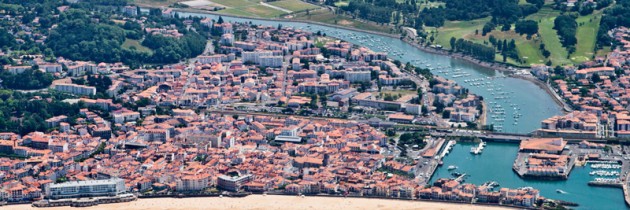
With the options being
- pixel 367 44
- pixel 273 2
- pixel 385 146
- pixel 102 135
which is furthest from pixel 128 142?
pixel 273 2

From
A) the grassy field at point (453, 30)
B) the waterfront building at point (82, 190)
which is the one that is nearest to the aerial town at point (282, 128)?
the waterfront building at point (82, 190)

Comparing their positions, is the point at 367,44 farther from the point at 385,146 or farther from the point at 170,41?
the point at 385,146

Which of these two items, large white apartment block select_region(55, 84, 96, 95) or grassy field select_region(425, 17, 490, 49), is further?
grassy field select_region(425, 17, 490, 49)

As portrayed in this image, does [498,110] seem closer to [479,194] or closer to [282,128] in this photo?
[282,128]

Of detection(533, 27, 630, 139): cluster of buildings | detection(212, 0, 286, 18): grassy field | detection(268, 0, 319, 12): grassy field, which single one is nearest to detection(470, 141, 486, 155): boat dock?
detection(533, 27, 630, 139): cluster of buildings

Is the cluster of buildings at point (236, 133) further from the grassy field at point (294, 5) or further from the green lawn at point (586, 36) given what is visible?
the grassy field at point (294, 5)

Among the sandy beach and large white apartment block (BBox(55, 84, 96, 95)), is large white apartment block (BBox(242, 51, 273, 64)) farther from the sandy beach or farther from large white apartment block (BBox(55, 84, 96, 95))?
the sandy beach
